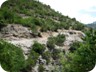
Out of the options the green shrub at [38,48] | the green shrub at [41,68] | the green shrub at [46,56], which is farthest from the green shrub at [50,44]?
the green shrub at [41,68]

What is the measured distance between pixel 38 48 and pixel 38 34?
203 centimetres

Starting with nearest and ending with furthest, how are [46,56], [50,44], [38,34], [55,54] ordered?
[46,56] → [55,54] → [50,44] → [38,34]

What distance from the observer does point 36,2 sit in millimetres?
20328

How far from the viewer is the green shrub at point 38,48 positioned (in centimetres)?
1507

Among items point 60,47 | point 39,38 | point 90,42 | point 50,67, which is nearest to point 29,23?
point 39,38

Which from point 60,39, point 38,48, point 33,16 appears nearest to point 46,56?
point 38,48

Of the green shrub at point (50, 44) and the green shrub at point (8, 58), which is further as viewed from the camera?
the green shrub at point (50, 44)

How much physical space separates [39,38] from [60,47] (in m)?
1.31

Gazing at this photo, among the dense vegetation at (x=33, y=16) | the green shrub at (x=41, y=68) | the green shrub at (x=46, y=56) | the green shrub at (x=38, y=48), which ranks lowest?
the green shrub at (x=41, y=68)

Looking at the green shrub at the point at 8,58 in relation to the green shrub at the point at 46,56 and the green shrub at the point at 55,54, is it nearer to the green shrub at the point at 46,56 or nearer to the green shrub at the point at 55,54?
the green shrub at the point at 46,56

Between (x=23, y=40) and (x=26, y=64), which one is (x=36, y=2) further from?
(x=26, y=64)

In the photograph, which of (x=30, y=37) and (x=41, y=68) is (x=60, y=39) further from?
(x=41, y=68)

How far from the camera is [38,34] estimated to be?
16.9m

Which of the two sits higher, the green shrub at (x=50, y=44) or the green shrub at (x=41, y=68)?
the green shrub at (x=50, y=44)
